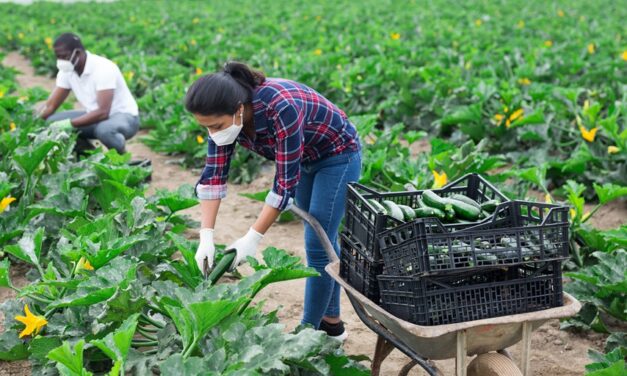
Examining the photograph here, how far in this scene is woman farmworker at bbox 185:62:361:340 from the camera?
338 cm

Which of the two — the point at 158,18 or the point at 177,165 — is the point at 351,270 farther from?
the point at 158,18

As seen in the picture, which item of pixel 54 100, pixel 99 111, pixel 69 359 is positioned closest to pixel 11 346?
pixel 69 359

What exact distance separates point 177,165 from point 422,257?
19.4 ft

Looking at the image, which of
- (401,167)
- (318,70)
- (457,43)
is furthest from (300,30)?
(401,167)

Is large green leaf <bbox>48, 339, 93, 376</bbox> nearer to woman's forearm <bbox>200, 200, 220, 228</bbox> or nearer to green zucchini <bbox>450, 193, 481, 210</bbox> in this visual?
woman's forearm <bbox>200, 200, 220, 228</bbox>

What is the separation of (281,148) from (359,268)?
64 cm

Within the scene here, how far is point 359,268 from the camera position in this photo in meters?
3.15

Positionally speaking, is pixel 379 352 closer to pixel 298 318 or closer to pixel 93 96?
pixel 298 318

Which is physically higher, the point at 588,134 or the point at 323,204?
the point at 323,204

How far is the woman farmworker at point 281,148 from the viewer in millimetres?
3375

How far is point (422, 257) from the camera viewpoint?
2703 millimetres

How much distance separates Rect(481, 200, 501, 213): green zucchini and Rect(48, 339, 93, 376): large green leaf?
5.37 ft

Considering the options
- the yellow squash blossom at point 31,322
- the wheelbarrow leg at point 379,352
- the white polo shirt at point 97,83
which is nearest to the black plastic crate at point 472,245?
the wheelbarrow leg at point 379,352

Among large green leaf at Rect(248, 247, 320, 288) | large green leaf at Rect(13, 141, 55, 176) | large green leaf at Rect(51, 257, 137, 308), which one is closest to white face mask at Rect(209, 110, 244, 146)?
large green leaf at Rect(248, 247, 320, 288)
